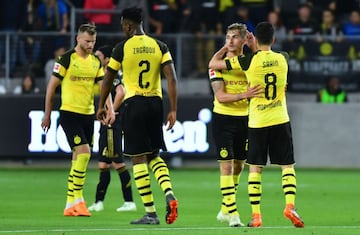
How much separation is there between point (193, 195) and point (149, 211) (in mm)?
5796

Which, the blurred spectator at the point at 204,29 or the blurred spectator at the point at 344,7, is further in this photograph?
the blurred spectator at the point at 344,7

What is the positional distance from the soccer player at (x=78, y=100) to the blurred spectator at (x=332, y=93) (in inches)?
414

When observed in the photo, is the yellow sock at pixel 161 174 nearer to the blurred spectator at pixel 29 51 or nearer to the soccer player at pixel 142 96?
the soccer player at pixel 142 96

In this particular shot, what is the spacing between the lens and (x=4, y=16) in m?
29.2

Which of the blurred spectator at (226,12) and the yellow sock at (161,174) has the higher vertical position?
the blurred spectator at (226,12)

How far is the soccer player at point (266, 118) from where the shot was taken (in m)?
14.6

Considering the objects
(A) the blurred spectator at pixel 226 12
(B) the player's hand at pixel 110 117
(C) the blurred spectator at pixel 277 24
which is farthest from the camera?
(A) the blurred spectator at pixel 226 12

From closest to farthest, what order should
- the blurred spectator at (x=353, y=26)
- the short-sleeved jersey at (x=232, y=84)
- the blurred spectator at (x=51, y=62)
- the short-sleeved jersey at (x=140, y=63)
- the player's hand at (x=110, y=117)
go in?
the short-sleeved jersey at (x=140, y=63) → the short-sleeved jersey at (x=232, y=84) → the player's hand at (x=110, y=117) → the blurred spectator at (x=51, y=62) → the blurred spectator at (x=353, y=26)

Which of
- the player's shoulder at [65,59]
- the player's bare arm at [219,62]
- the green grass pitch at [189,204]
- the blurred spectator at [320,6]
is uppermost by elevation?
the blurred spectator at [320,6]

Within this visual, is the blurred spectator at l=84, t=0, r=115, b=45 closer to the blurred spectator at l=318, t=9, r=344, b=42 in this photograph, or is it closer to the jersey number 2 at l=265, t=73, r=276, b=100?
the blurred spectator at l=318, t=9, r=344, b=42

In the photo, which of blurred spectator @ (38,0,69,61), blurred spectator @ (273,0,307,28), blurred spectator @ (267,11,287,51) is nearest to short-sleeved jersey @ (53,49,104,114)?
blurred spectator @ (38,0,69,61)

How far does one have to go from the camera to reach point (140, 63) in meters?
14.8

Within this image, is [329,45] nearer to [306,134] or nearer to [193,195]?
[306,134]

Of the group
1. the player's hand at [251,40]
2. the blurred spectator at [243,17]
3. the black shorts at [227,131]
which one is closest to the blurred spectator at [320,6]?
the blurred spectator at [243,17]
